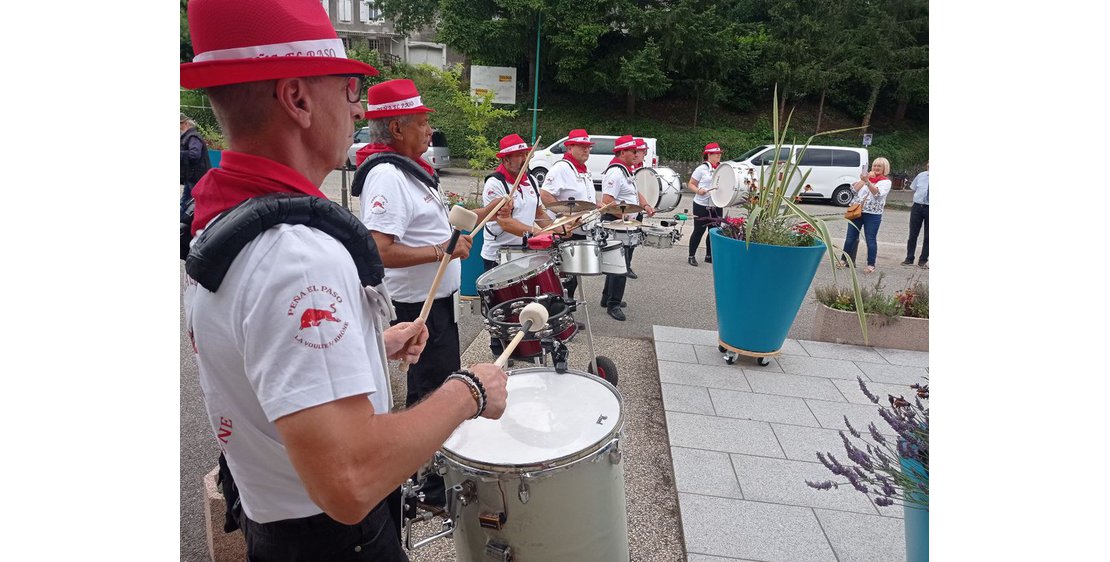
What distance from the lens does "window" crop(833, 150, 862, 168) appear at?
17422 mm

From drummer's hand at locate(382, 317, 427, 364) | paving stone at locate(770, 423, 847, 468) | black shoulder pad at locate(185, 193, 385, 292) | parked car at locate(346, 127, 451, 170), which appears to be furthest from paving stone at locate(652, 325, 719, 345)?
parked car at locate(346, 127, 451, 170)

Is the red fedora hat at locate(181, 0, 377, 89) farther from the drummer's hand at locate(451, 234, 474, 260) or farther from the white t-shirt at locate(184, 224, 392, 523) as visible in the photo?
the drummer's hand at locate(451, 234, 474, 260)

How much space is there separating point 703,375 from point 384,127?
9.46 ft

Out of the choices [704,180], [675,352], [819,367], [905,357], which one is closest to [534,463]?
[675,352]

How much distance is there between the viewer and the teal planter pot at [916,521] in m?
1.80

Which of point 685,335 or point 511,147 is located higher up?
point 511,147

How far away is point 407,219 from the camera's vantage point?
2.93 meters

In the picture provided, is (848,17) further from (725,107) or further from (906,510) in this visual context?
(906,510)

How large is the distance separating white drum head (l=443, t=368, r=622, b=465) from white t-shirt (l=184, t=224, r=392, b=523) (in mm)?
787

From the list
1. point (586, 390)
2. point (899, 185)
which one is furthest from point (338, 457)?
point (899, 185)

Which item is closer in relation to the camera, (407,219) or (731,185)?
(407,219)

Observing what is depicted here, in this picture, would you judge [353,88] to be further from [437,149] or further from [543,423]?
[437,149]

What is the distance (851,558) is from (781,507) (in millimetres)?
396

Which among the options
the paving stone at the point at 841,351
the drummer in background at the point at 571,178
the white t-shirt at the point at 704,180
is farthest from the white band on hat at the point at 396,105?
the white t-shirt at the point at 704,180
